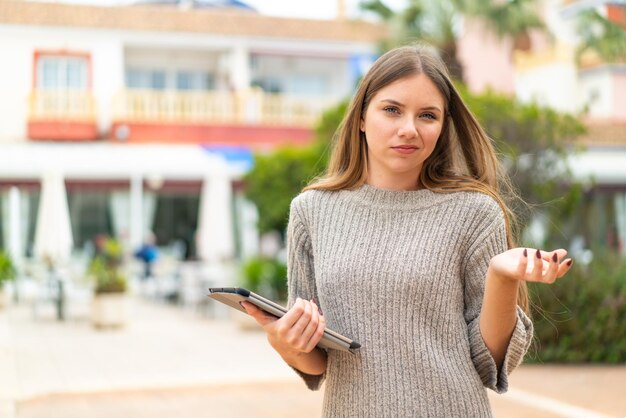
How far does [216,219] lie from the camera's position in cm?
1912

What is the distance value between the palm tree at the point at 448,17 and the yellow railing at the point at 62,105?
8.47 m

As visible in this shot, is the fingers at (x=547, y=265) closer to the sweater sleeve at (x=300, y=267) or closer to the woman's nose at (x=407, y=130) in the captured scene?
the woman's nose at (x=407, y=130)

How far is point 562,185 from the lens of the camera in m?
11.8

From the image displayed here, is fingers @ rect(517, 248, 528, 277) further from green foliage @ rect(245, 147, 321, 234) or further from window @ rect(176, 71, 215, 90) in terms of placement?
window @ rect(176, 71, 215, 90)

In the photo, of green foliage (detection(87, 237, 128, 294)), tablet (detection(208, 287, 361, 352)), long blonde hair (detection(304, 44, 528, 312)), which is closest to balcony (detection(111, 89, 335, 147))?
green foliage (detection(87, 237, 128, 294))

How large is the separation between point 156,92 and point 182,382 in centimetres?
1863

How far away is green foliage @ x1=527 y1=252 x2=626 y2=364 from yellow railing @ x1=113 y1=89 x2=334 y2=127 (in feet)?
54.1

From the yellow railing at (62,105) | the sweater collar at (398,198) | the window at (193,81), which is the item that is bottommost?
the yellow railing at (62,105)

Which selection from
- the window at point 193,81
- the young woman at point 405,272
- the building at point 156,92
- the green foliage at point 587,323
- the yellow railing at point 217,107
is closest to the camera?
the young woman at point 405,272

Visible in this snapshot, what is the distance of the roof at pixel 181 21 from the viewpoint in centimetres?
2638

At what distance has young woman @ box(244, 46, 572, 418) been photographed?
209cm

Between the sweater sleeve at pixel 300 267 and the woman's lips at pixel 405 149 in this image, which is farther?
the sweater sleeve at pixel 300 267

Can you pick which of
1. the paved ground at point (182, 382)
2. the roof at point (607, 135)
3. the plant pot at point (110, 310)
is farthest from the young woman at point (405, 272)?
the roof at point (607, 135)

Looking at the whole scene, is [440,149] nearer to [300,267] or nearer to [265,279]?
[300,267]
